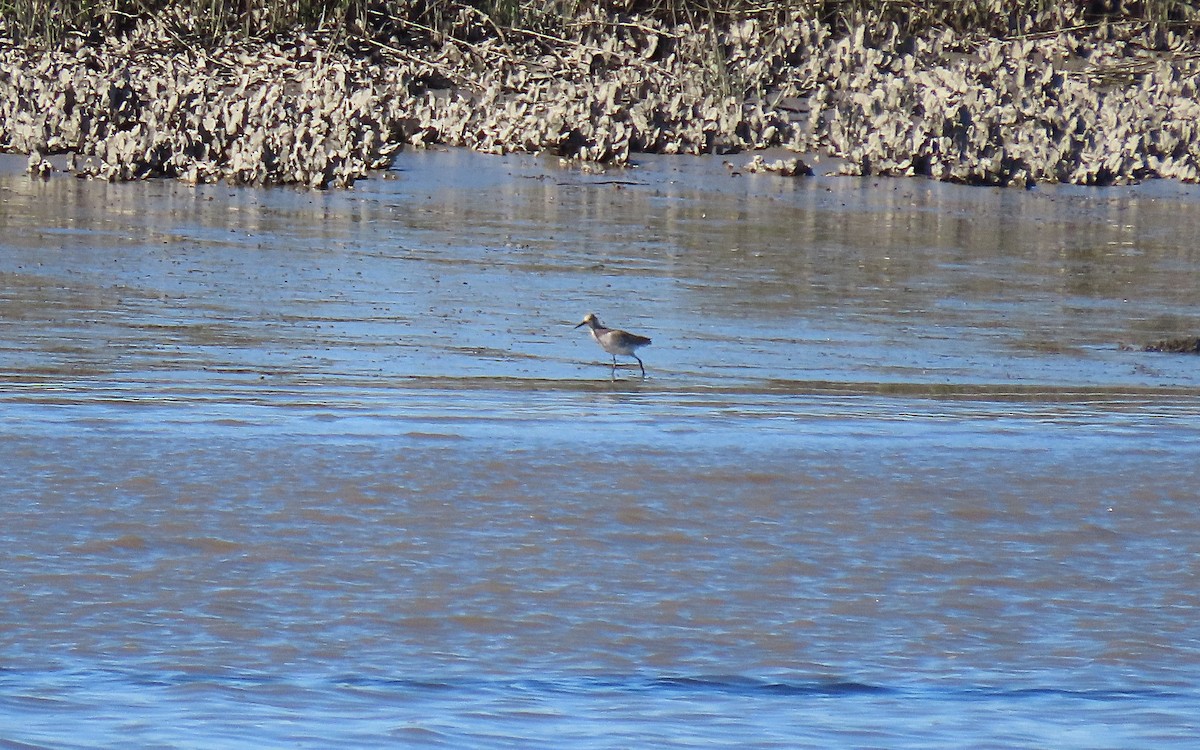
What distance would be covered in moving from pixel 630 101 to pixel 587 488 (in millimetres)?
8918

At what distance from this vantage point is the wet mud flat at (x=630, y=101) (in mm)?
14586

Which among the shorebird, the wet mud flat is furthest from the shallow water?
the wet mud flat

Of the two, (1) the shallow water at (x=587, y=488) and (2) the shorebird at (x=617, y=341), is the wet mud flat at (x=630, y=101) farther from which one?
(2) the shorebird at (x=617, y=341)

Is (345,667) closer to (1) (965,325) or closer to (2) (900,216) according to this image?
(1) (965,325)

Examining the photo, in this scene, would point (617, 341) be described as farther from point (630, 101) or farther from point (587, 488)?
point (630, 101)

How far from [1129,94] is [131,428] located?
10154 mm

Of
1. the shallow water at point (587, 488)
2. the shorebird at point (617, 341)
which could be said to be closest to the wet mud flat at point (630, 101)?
the shallow water at point (587, 488)

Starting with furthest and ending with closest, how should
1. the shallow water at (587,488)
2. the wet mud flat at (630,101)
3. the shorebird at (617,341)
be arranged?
the wet mud flat at (630,101) < the shorebird at (617,341) < the shallow water at (587,488)

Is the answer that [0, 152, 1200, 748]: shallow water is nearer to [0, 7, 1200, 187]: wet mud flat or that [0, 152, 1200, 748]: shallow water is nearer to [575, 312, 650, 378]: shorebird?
[575, 312, 650, 378]: shorebird

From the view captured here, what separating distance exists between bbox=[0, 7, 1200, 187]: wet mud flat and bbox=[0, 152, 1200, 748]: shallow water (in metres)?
2.09

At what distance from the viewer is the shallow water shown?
195 inches

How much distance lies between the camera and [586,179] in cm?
1452

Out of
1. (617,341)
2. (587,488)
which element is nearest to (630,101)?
(617,341)

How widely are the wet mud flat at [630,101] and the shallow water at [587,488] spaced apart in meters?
2.09
